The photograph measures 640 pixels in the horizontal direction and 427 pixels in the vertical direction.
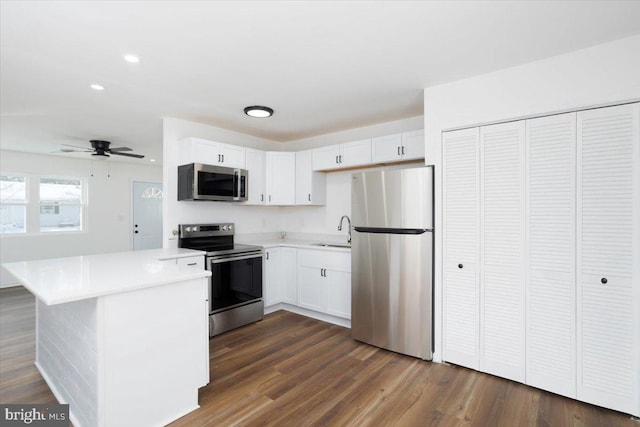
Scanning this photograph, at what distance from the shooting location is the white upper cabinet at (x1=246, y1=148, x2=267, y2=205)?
4172 millimetres

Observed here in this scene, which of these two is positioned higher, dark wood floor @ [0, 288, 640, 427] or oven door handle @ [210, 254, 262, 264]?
oven door handle @ [210, 254, 262, 264]

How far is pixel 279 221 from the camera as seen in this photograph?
5.06 m

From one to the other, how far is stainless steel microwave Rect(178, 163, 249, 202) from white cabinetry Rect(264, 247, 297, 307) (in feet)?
2.78

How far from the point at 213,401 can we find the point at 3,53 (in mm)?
2802

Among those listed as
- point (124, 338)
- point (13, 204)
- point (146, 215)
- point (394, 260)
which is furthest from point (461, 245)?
point (13, 204)

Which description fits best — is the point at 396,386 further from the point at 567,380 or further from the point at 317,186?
the point at 317,186

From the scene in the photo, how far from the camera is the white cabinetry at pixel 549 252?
6.78 feet

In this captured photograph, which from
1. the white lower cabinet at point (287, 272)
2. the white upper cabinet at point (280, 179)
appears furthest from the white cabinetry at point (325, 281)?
the white upper cabinet at point (280, 179)

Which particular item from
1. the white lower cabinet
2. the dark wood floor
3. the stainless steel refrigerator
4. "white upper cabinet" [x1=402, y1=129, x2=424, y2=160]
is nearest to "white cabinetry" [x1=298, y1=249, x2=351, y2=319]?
the white lower cabinet

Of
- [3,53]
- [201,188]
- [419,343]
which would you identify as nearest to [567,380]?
[419,343]

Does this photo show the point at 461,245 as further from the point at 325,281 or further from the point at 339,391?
the point at 325,281

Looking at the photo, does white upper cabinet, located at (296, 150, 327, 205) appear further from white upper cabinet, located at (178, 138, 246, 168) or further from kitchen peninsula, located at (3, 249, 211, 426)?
kitchen peninsula, located at (3, 249, 211, 426)

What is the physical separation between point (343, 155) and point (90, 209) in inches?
221

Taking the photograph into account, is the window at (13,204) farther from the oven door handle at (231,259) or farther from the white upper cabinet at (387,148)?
the white upper cabinet at (387,148)
